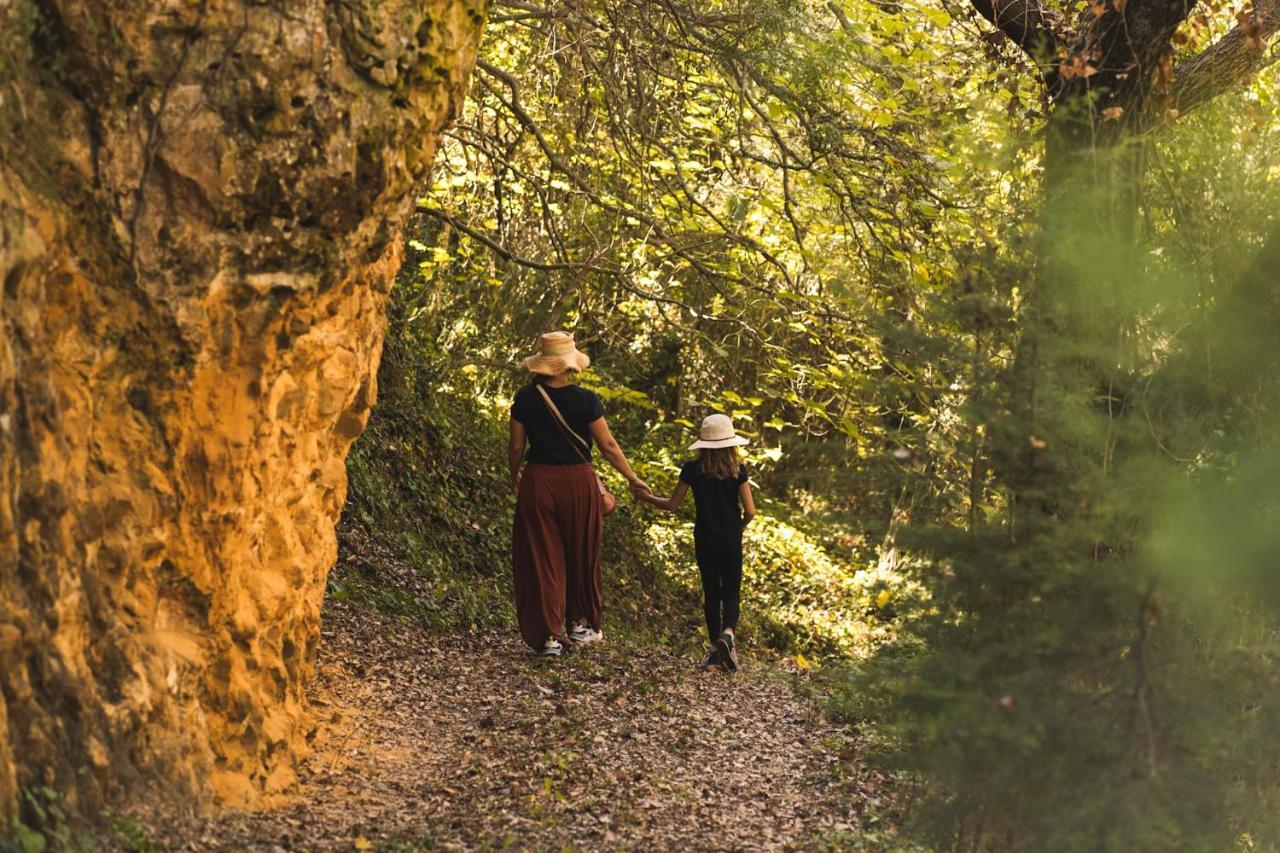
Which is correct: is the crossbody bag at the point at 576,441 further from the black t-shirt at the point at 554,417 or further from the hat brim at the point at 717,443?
the hat brim at the point at 717,443

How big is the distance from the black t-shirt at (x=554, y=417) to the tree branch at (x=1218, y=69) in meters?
3.97

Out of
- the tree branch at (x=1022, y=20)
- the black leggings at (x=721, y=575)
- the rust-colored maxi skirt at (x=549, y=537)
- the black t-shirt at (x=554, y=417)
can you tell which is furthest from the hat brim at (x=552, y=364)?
Answer: the tree branch at (x=1022, y=20)

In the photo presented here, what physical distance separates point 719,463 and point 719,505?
0.30m

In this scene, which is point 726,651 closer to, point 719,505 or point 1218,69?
point 719,505

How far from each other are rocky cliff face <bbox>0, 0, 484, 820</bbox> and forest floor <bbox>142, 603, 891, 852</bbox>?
0.56 m

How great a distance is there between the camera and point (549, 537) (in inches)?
357

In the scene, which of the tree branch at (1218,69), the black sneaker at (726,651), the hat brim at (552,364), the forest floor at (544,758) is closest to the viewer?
the forest floor at (544,758)

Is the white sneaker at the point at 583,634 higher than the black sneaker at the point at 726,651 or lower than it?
higher

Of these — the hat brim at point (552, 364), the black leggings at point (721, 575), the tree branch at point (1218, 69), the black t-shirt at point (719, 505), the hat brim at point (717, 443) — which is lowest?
the black leggings at point (721, 575)

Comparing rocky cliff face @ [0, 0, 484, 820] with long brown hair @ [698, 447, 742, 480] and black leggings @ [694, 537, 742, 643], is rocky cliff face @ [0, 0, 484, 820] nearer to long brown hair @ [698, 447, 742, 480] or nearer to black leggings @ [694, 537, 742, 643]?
long brown hair @ [698, 447, 742, 480]

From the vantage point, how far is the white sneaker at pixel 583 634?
370 inches

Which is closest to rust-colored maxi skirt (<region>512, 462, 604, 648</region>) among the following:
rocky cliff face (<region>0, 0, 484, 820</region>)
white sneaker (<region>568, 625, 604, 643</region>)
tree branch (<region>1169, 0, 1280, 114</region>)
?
white sneaker (<region>568, 625, 604, 643</region>)

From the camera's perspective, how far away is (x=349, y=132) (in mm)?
5301

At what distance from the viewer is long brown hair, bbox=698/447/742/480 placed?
9594 mm
